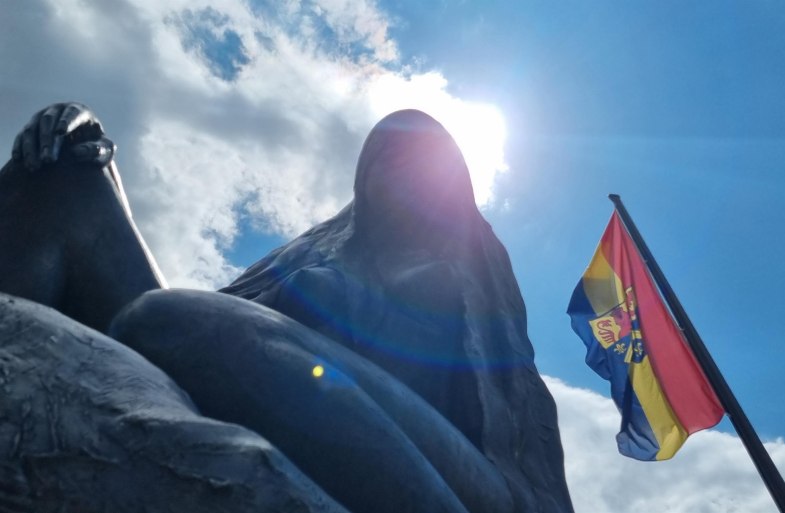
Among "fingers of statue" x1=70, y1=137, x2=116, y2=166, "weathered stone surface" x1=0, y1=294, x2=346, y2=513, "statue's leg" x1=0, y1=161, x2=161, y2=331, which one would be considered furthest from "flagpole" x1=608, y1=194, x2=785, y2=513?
"weathered stone surface" x1=0, y1=294, x2=346, y2=513

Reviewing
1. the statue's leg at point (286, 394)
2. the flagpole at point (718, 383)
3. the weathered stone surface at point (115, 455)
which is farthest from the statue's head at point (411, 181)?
the flagpole at point (718, 383)

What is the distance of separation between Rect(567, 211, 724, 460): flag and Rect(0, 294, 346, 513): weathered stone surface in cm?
910

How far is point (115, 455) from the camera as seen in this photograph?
5.76 ft

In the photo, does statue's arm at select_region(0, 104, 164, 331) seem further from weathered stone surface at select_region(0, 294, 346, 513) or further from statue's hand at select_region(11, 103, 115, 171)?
weathered stone surface at select_region(0, 294, 346, 513)

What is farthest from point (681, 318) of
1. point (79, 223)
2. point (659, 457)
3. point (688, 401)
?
point (79, 223)

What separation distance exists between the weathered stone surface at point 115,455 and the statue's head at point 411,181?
3.09 metres

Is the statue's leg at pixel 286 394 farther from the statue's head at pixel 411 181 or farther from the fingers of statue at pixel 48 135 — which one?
the statue's head at pixel 411 181

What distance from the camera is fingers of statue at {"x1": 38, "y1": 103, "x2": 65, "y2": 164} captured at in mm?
3188

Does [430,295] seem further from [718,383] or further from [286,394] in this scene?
[718,383]

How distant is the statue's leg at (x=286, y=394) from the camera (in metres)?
2.46

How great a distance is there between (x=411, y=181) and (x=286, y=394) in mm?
2636

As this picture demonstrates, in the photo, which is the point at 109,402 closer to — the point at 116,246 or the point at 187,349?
the point at 187,349

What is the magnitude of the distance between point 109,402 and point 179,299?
0.82m

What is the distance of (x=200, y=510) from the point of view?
1.73 m
